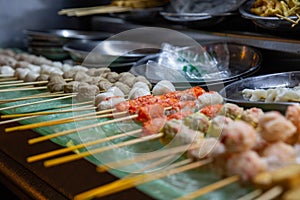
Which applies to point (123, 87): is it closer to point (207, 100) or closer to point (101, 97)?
point (101, 97)

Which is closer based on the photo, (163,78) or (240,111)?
(240,111)

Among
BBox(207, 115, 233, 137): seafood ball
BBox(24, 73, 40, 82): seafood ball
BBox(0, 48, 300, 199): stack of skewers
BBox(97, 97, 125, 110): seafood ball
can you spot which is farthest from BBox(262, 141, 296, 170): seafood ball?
BBox(24, 73, 40, 82): seafood ball

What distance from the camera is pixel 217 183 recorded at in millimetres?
1491

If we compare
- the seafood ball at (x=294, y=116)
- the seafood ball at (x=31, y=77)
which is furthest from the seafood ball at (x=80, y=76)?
the seafood ball at (x=294, y=116)

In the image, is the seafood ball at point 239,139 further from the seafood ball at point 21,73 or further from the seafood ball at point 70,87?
the seafood ball at point 21,73

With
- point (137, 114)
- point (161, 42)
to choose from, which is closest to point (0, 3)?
point (161, 42)

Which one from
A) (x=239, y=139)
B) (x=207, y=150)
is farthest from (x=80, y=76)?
(x=239, y=139)

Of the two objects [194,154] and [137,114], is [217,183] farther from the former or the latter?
[137,114]

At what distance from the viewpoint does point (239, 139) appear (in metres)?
1.55

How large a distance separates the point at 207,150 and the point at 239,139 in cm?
15

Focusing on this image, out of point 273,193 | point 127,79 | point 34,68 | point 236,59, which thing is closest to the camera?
point 273,193

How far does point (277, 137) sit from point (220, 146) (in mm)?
202

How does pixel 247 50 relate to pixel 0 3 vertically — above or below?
below

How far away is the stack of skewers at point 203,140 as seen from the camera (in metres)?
1.49
